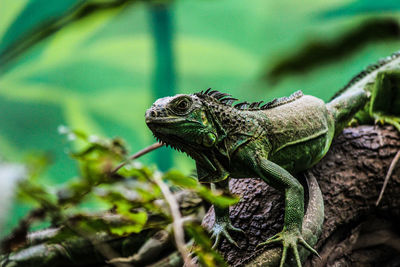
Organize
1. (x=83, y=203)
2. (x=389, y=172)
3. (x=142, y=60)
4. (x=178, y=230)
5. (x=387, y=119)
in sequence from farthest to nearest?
(x=142, y=60), (x=387, y=119), (x=389, y=172), (x=83, y=203), (x=178, y=230)

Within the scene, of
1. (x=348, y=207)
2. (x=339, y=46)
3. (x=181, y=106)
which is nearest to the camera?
(x=181, y=106)

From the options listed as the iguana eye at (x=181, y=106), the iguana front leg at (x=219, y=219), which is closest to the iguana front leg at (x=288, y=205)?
the iguana front leg at (x=219, y=219)

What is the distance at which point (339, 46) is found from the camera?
16.0 feet

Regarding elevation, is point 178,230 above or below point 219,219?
above

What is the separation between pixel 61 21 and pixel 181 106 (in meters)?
3.42

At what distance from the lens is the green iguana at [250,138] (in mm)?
2318

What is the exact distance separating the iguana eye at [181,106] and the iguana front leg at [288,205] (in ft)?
1.88

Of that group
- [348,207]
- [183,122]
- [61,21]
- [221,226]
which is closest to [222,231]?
[221,226]

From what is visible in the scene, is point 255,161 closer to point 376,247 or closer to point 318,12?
point 376,247

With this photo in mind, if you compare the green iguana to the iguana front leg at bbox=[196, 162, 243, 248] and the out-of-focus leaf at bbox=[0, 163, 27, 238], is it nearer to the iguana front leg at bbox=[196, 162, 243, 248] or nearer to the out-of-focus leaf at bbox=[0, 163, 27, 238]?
the iguana front leg at bbox=[196, 162, 243, 248]

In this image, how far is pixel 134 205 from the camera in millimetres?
1753

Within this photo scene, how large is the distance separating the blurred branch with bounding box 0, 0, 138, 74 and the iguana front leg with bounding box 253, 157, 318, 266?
346cm

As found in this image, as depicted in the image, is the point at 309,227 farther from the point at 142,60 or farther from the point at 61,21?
the point at 61,21

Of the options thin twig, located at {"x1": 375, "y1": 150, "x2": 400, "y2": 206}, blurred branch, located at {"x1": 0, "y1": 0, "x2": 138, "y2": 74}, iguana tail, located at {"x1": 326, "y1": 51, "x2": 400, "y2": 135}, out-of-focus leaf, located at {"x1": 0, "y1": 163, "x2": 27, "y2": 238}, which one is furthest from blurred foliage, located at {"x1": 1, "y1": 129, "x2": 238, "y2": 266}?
blurred branch, located at {"x1": 0, "y1": 0, "x2": 138, "y2": 74}
